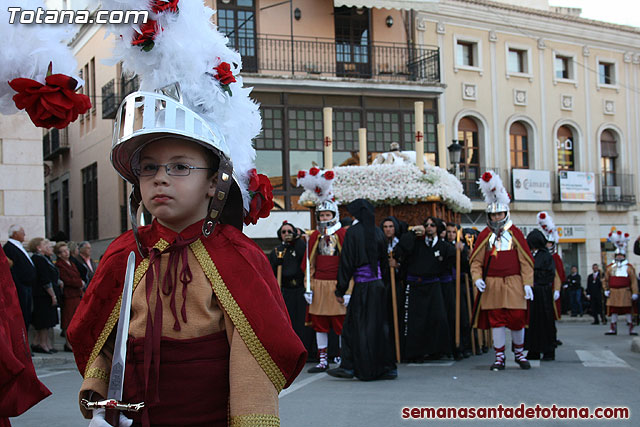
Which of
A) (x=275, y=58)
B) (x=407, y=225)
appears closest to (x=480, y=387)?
(x=407, y=225)

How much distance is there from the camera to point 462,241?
13.1 meters

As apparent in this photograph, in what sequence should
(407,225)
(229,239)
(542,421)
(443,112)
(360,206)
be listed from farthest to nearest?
(443,112) < (407,225) < (360,206) < (542,421) < (229,239)

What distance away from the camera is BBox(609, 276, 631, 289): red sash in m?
17.8

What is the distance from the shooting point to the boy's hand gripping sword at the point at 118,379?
2.97 metres

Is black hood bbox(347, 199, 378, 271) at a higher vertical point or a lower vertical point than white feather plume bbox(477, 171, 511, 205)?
lower

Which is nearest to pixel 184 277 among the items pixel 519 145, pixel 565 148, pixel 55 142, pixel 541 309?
pixel 541 309

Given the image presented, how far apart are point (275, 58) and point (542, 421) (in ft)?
65.8

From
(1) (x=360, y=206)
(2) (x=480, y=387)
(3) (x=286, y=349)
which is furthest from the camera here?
(1) (x=360, y=206)

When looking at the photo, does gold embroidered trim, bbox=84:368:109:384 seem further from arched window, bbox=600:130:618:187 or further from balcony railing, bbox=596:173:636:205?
arched window, bbox=600:130:618:187

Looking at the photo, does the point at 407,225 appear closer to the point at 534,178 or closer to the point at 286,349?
the point at 286,349

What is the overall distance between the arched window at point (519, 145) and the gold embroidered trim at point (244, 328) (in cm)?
2773

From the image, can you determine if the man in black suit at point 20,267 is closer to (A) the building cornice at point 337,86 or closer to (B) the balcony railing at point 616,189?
(A) the building cornice at point 337,86

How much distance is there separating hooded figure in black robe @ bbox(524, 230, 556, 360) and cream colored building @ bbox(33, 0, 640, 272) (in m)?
12.3

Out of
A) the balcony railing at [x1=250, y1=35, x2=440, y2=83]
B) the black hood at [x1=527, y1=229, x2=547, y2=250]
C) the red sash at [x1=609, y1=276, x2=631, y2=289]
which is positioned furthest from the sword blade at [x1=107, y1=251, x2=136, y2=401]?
the balcony railing at [x1=250, y1=35, x2=440, y2=83]
